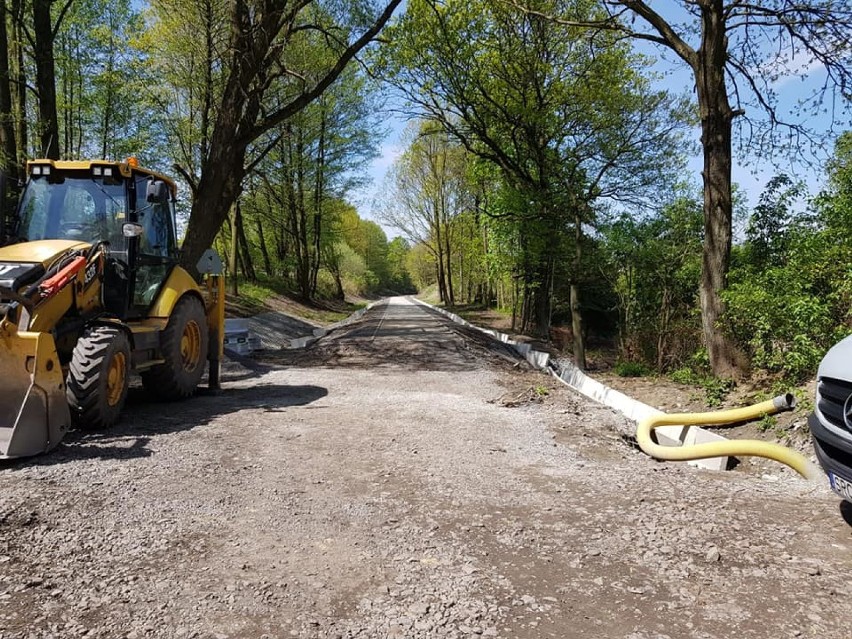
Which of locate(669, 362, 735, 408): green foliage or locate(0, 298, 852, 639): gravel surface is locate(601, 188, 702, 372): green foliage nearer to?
locate(669, 362, 735, 408): green foliage

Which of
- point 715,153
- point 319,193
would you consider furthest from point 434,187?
point 715,153

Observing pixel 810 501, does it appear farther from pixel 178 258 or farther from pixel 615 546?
pixel 178 258

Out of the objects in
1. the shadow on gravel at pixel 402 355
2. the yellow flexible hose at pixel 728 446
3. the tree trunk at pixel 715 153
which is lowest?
the shadow on gravel at pixel 402 355

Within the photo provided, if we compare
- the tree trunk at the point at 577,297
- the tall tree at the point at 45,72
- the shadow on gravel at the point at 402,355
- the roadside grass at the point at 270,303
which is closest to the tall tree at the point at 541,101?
the tree trunk at the point at 577,297

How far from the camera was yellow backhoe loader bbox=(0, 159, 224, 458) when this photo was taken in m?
4.95

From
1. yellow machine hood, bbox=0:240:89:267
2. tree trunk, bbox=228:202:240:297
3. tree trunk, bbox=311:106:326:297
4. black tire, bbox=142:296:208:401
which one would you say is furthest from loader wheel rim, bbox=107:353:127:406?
tree trunk, bbox=311:106:326:297

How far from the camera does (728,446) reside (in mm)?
5523

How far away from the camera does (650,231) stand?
15.6 metres

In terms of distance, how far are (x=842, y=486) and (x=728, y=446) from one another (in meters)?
2.02

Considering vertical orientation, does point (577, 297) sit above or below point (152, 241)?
below

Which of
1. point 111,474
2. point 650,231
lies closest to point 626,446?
point 111,474

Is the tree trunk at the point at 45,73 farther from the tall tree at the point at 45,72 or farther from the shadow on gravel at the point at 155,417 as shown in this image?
the shadow on gravel at the point at 155,417

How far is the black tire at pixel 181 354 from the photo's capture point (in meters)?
7.60

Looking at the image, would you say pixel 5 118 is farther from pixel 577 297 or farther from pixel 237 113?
pixel 577 297
